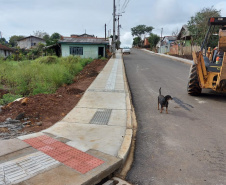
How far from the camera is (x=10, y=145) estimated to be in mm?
3414

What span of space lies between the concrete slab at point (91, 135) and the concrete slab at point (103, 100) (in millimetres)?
1691

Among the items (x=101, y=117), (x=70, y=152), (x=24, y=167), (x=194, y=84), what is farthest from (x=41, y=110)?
(x=194, y=84)

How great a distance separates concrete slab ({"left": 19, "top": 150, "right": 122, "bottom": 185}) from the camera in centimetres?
Answer: 254

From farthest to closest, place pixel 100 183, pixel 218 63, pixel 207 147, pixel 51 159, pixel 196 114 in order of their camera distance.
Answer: pixel 218 63, pixel 196 114, pixel 207 147, pixel 51 159, pixel 100 183

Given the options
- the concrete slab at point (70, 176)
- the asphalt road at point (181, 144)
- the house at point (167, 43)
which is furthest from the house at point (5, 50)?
the concrete slab at point (70, 176)

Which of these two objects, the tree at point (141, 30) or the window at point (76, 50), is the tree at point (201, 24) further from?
the tree at point (141, 30)

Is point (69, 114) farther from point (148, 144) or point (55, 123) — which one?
point (148, 144)

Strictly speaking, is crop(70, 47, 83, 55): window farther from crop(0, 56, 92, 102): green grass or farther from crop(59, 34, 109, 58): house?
crop(0, 56, 92, 102): green grass

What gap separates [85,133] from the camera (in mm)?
4227

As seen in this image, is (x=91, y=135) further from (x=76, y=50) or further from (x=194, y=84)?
(x=76, y=50)

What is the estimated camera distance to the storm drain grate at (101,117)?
4.97 meters

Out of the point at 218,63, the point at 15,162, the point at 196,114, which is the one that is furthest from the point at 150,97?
the point at 15,162

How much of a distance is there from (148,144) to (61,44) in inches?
A: 1047

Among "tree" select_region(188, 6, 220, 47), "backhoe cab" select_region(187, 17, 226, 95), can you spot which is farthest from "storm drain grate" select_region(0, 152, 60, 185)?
"tree" select_region(188, 6, 220, 47)
